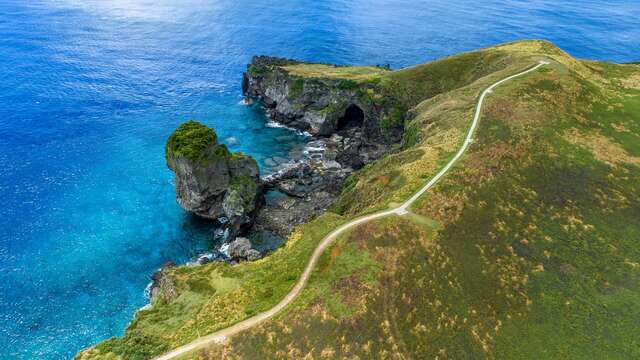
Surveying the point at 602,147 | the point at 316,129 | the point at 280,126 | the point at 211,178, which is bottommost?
the point at 280,126

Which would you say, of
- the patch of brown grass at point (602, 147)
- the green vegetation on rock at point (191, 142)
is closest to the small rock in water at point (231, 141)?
the green vegetation on rock at point (191, 142)

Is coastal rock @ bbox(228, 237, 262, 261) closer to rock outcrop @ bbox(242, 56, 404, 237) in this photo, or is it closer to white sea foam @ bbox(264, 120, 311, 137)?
rock outcrop @ bbox(242, 56, 404, 237)

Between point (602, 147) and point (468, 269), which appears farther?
point (602, 147)

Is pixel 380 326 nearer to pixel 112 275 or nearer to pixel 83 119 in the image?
pixel 112 275

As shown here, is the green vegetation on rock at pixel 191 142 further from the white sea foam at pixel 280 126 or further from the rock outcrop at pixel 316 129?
the white sea foam at pixel 280 126

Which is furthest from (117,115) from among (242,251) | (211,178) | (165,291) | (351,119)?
(165,291)

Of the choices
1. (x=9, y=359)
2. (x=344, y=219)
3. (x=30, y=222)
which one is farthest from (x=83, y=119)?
(x=344, y=219)

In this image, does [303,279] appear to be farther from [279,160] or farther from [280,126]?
[280,126]
